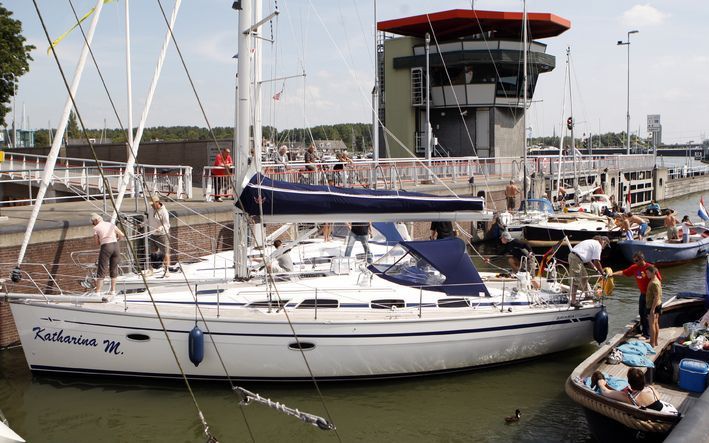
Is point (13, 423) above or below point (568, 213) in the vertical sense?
below

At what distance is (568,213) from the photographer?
29406mm

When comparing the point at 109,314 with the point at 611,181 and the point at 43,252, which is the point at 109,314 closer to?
the point at 43,252

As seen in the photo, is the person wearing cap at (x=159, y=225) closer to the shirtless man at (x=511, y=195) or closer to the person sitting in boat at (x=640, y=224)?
the person sitting in boat at (x=640, y=224)

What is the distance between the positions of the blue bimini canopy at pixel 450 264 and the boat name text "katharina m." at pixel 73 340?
553 cm

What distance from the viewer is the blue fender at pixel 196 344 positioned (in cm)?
1127

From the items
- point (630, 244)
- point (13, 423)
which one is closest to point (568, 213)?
point (630, 244)

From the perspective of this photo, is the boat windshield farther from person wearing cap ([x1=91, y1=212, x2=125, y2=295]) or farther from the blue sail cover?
person wearing cap ([x1=91, y1=212, x2=125, y2=295])

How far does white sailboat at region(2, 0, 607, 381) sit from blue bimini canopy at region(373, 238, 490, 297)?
2 centimetres

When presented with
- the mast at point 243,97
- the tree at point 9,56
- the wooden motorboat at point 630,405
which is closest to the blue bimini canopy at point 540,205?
the wooden motorboat at point 630,405

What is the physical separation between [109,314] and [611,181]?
4512cm

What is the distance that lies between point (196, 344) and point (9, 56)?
3053 cm

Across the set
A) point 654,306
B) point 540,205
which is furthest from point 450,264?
point 540,205

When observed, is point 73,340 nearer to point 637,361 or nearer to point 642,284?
point 637,361

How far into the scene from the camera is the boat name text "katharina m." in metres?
11.7
